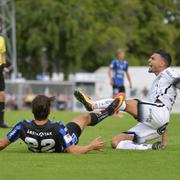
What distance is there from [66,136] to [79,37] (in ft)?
160

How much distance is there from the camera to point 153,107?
10.4 m

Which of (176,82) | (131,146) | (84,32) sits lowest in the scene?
(131,146)

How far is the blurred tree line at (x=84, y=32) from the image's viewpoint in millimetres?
57938

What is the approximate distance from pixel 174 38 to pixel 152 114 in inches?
2491

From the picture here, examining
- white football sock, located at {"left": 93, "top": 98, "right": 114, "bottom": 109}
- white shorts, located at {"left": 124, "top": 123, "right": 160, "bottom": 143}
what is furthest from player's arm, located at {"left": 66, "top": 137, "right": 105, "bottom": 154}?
white shorts, located at {"left": 124, "top": 123, "right": 160, "bottom": 143}

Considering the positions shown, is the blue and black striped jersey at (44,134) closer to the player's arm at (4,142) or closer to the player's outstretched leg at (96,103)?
the player's arm at (4,142)

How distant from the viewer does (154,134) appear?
10.8 m

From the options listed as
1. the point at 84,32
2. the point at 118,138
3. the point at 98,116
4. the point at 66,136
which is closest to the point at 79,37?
the point at 84,32

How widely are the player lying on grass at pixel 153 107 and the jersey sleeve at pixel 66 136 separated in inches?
34.4

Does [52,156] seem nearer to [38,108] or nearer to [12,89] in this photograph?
[38,108]

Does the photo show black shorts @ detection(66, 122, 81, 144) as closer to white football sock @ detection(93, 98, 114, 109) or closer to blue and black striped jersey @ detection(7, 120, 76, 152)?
blue and black striped jersey @ detection(7, 120, 76, 152)

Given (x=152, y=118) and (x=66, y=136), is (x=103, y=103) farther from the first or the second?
(x=66, y=136)

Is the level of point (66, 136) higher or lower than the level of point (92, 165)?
higher

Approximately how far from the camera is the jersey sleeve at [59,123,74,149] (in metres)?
9.18
